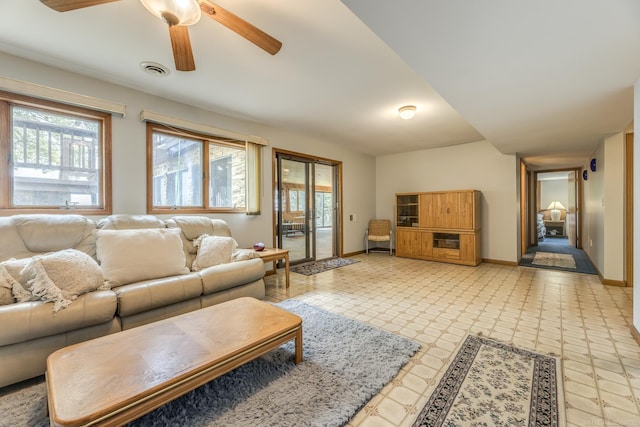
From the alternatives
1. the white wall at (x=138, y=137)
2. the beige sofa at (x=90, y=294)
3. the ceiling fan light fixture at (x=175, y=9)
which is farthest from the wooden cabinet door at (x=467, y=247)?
the ceiling fan light fixture at (x=175, y=9)

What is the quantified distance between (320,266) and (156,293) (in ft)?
9.74

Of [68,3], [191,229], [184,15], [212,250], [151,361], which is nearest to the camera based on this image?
[151,361]

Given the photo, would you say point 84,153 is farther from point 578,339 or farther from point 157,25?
point 578,339

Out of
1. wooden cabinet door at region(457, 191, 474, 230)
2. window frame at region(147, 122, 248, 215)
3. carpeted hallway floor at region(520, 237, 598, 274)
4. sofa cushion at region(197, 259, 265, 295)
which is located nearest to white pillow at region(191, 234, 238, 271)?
sofa cushion at region(197, 259, 265, 295)

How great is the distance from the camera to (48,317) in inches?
62.9

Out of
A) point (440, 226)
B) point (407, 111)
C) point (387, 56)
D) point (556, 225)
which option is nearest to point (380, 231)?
point (440, 226)

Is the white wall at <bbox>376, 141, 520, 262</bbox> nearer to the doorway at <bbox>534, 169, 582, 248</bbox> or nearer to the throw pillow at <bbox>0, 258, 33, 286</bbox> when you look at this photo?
the doorway at <bbox>534, 169, 582, 248</bbox>

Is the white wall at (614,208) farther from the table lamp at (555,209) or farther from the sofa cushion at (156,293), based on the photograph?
the table lamp at (555,209)

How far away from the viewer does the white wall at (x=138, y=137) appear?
244 centimetres

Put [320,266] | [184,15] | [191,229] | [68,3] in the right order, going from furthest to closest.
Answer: [320,266] → [191,229] → [184,15] → [68,3]

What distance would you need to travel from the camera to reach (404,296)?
3111mm

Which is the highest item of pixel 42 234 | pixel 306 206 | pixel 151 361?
pixel 306 206

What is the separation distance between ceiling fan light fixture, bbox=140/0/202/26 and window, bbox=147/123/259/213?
6.10 feet

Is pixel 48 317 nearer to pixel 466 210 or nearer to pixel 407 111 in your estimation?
pixel 407 111
